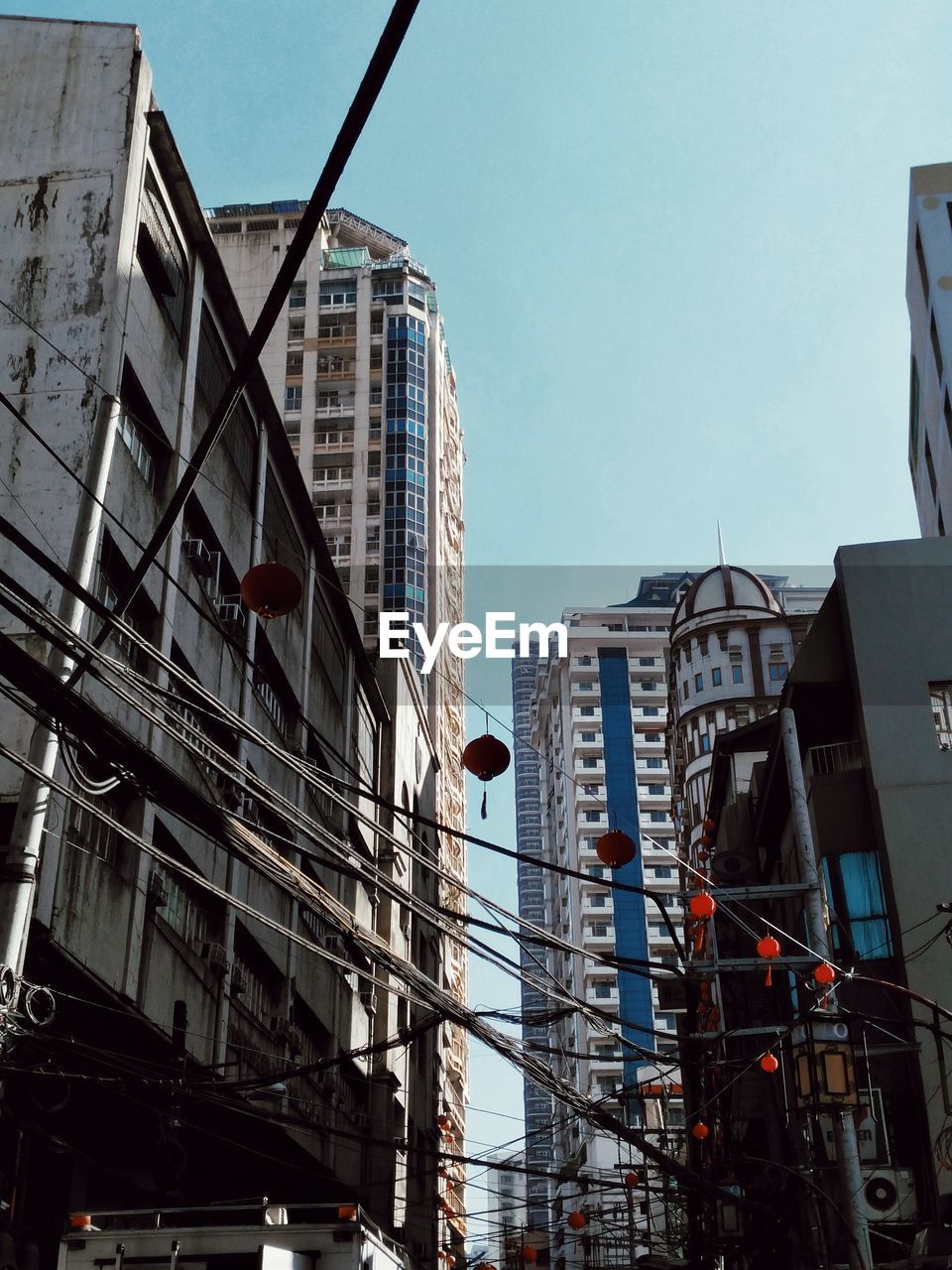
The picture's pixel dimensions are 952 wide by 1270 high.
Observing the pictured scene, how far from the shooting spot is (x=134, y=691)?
13.4m

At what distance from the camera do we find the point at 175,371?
2314 centimetres

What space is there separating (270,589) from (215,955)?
1530cm

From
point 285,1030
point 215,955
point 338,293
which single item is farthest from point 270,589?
point 338,293

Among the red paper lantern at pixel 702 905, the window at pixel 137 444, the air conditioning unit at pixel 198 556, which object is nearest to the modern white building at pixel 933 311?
the air conditioning unit at pixel 198 556

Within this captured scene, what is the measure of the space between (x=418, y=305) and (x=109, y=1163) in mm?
67612

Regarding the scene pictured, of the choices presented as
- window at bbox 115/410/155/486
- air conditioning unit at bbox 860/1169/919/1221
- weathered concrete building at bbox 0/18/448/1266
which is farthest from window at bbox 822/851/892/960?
window at bbox 115/410/155/486

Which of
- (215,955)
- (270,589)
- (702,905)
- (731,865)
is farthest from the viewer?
(731,865)

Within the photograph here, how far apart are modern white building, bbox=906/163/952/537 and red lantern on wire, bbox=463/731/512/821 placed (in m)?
32.8

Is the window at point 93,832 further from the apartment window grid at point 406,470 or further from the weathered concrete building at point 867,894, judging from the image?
the apartment window grid at point 406,470

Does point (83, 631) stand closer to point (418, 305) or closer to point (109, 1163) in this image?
point (109, 1163)

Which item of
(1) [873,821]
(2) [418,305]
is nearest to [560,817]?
(2) [418,305]

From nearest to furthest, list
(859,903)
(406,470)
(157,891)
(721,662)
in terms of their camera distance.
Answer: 1. (157,891)
2. (859,903)
3. (721,662)
4. (406,470)

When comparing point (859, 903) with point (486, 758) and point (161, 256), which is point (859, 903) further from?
point (161, 256)

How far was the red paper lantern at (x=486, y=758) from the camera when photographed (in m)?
12.7
